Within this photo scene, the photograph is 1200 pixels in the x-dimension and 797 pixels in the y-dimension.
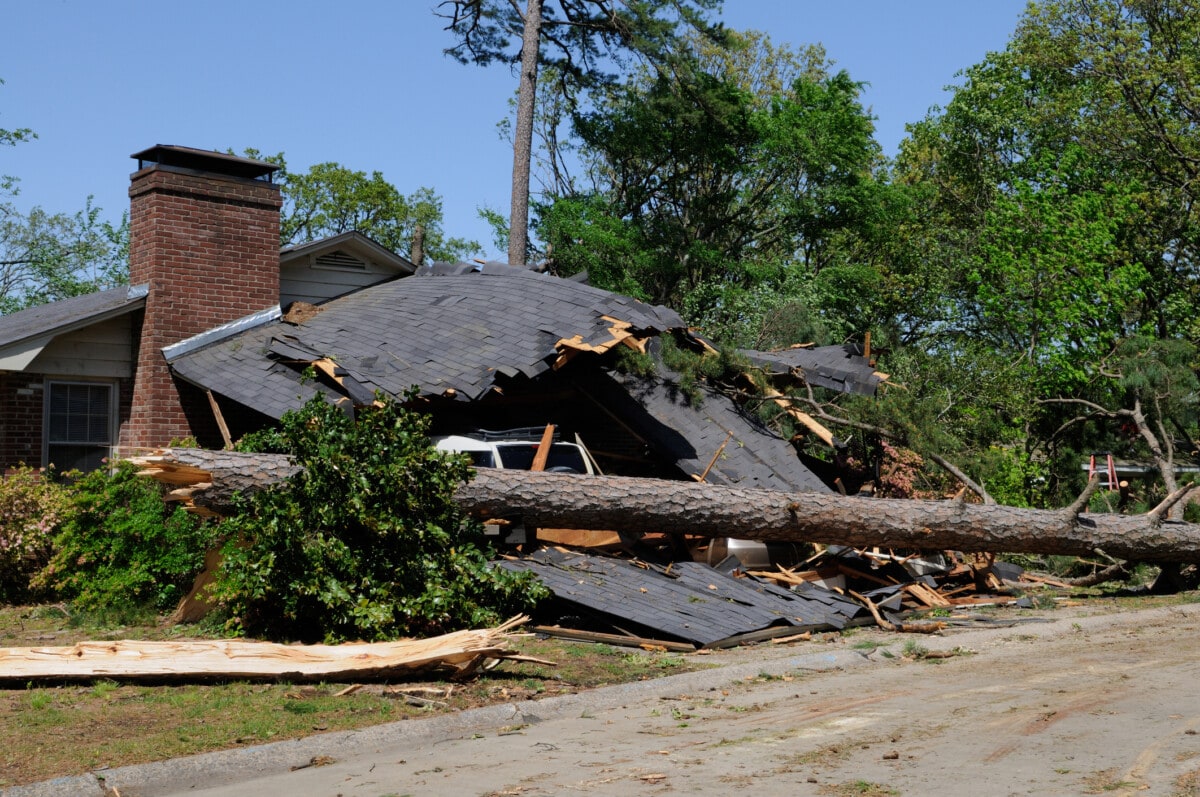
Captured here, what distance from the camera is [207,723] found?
24.5 ft

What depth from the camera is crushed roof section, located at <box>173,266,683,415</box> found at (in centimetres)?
1459

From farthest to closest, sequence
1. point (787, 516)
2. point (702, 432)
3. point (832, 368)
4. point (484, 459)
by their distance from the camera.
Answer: point (832, 368)
point (702, 432)
point (484, 459)
point (787, 516)

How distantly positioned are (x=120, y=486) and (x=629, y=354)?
281 inches

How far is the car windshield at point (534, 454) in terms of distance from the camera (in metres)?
14.4

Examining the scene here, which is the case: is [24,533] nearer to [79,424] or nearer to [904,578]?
[79,424]

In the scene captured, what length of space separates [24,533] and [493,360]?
581 centimetres

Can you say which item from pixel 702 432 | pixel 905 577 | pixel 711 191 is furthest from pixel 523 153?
pixel 905 577

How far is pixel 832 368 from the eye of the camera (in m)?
18.4

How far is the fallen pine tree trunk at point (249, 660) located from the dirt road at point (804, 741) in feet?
2.70

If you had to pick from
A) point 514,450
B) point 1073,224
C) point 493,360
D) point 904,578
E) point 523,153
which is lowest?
point 904,578

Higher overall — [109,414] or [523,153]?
[523,153]

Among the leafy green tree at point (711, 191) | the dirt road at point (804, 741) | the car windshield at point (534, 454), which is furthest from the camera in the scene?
the leafy green tree at point (711, 191)

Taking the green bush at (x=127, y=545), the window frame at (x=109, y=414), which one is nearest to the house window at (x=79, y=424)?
the window frame at (x=109, y=414)

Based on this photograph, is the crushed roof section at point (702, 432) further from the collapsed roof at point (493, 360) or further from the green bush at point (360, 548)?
the green bush at point (360, 548)
